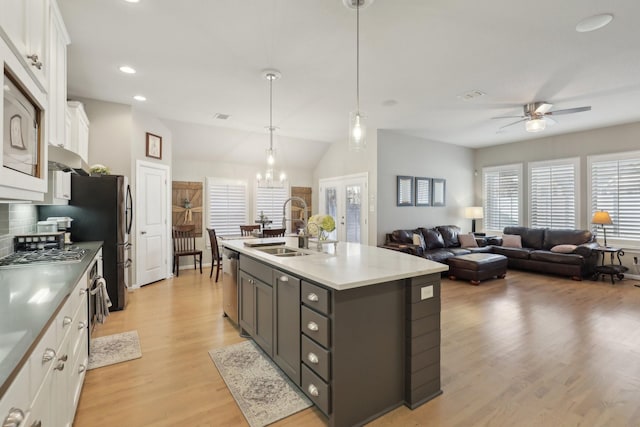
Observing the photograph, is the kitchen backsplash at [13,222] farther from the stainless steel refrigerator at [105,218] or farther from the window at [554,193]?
the window at [554,193]

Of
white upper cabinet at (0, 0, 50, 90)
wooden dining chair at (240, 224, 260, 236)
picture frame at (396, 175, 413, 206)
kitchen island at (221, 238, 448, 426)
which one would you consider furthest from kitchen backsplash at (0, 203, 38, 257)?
picture frame at (396, 175, 413, 206)

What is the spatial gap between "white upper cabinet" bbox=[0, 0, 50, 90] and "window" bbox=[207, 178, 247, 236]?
4994 millimetres

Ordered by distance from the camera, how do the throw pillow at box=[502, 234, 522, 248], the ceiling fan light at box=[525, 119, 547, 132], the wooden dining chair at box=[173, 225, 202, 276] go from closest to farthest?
the ceiling fan light at box=[525, 119, 547, 132] → the wooden dining chair at box=[173, 225, 202, 276] → the throw pillow at box=[502, 234, 522, 248]

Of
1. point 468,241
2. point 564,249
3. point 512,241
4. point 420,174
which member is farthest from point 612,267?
point 420,174

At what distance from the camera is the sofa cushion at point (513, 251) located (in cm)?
628

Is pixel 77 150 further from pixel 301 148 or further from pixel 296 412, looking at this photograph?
pixel 301 148

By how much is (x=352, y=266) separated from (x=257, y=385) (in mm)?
1139

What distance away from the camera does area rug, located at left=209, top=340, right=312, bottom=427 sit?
1.99 meters

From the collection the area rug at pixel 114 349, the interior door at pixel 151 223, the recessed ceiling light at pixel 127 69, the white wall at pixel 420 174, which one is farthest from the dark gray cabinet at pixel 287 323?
the white wall at pixel 420 174

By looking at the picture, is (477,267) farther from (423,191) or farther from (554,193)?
(554,193)

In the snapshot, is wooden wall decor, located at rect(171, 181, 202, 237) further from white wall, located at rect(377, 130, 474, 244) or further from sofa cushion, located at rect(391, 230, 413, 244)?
sofa cushion, located at rect(391, 230, 413, 244)


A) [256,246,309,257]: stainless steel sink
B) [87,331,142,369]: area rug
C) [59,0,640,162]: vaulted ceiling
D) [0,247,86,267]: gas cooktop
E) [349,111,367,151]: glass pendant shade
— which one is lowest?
[87,331,142,369]: area rug

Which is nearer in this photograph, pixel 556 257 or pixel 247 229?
pixel 556 257

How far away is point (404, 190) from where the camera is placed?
670cm
